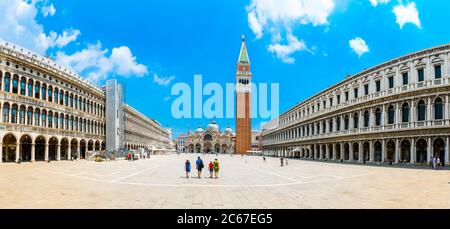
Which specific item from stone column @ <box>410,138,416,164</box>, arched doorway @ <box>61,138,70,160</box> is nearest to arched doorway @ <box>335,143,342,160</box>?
stone column @ <box>410,138,416,164</box>

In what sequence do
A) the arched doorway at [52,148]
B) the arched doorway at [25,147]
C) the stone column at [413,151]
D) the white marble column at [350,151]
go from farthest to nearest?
the arched doorway at [52,148] < the white marble column at [350,151] < the arched doorway at [25,147] < the stone column at [413,151]

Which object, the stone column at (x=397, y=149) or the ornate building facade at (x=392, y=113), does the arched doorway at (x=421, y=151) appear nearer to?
the ornate building facade at (x=392, y=113)

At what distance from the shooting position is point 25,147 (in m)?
44.3

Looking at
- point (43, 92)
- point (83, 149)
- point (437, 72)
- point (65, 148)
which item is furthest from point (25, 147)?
point (437, 72)

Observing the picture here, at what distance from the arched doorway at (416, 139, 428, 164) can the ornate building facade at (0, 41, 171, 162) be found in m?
44.0

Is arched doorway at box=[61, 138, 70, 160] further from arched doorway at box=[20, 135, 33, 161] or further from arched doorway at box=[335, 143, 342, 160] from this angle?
arched doorway at box=[335, 143, 342, 160]

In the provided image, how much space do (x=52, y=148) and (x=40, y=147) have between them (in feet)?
10.8

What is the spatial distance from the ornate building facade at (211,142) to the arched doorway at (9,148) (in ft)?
496

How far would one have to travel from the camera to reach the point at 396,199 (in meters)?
13.6

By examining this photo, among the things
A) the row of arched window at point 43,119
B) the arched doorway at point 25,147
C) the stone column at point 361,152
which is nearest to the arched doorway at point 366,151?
the stone column at point 361,152

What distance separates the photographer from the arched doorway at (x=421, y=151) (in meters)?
36.3

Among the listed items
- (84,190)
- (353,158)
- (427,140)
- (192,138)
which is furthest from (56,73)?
(192,138)

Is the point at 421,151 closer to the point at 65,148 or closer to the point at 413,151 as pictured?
the point at 413,151

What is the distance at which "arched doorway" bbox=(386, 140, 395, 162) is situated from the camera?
4078 centimetres
